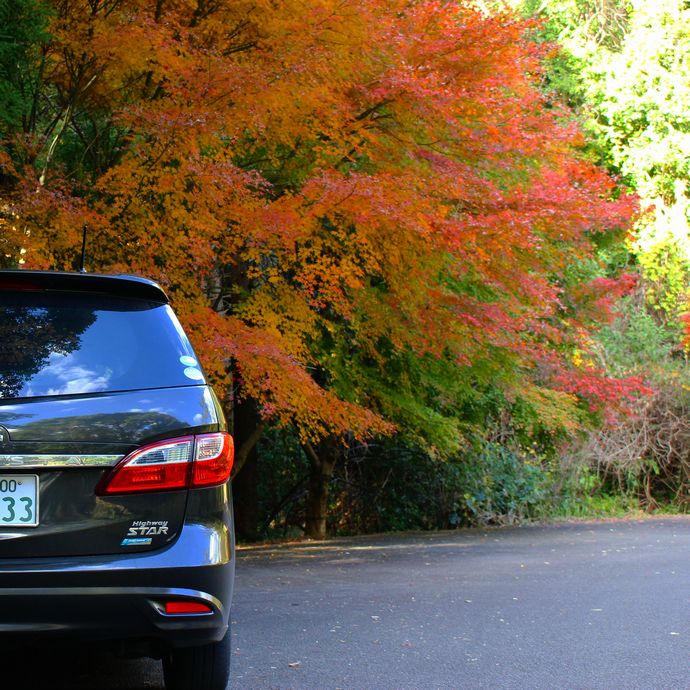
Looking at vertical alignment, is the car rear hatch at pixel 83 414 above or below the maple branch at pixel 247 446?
above

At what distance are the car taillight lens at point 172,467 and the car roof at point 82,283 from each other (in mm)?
646

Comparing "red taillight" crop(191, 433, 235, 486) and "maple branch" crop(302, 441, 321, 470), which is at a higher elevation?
"red taillight" crop(191, 433, 235, 486)

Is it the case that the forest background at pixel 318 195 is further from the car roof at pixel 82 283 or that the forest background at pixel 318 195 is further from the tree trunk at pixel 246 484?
the car roof at pixel 82 283

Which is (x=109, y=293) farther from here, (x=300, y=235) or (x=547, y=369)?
(x=547, y=369)

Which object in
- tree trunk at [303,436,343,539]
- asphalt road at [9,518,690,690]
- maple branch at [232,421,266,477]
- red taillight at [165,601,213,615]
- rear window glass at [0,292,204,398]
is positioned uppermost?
rear window glass at [0,292,204,398]

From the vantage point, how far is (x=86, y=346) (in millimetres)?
3551

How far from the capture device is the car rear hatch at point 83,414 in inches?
131

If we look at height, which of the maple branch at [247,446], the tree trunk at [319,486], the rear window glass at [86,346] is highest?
the rear window glass at [86,346]

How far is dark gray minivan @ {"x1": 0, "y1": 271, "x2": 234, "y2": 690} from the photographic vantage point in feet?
10.8

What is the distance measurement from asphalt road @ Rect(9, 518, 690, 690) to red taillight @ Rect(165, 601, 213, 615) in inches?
49.9

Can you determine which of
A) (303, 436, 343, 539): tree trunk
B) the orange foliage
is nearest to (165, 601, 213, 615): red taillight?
the orange foliage

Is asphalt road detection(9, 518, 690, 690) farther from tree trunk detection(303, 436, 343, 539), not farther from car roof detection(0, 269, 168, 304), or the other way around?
tree trunk detection(303, 436, 343, 539)

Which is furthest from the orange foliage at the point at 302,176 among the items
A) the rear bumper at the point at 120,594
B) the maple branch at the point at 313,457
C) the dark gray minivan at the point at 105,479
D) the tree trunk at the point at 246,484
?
the rear bumper at the point at 120,594

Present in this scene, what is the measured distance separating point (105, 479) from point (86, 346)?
0.49 m
